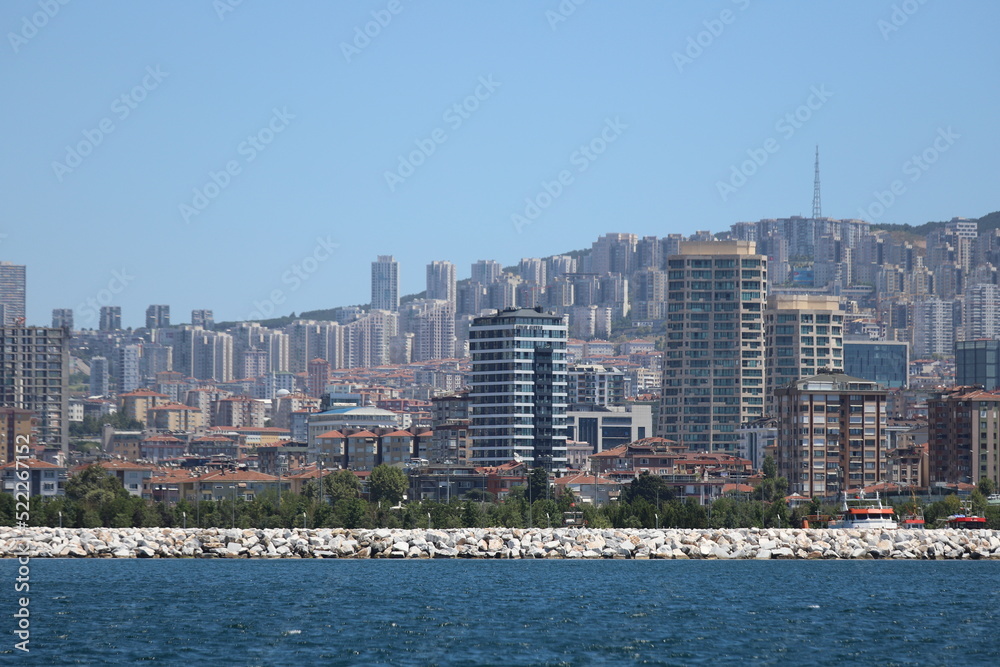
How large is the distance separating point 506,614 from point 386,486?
58.4m

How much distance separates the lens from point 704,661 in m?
34.1

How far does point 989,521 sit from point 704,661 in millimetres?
45556

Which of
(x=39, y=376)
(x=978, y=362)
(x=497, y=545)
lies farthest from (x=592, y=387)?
(x=497, y=545)

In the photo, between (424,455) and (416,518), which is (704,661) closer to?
(416,518)

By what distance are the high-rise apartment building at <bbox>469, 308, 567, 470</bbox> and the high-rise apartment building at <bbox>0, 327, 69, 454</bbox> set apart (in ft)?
169

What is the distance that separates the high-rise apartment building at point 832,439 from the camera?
106m

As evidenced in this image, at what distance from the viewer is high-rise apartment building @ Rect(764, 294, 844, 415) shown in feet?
522

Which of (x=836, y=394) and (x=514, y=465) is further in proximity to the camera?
(x=514, y=465)

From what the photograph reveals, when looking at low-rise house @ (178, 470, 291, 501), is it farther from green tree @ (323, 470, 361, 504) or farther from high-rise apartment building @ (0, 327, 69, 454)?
high-rise apartment building @ (0, 327, 69, 454)

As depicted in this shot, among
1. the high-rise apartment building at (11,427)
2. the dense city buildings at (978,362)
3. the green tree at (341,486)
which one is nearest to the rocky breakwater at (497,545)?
the green tree at (341,486)

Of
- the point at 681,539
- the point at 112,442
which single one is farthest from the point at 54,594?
the point at 112,442

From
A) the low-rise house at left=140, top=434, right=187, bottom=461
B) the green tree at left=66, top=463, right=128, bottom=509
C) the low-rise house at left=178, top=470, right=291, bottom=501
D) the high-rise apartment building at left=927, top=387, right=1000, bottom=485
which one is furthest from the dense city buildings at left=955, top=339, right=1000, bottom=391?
the green tree at left=66, top=463, right=128, bottom=509

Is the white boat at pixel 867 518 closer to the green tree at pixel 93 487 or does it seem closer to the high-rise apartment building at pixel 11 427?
the green tree at pixel 93 487

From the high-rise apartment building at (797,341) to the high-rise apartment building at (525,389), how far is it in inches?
1493
